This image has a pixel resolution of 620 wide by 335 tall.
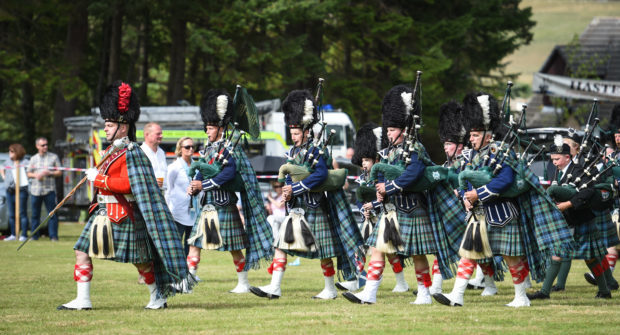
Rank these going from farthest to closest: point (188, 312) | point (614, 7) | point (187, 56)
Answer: point (614, 7) → point (187, 56) → point (188, 312)

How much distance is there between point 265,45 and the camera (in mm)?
25172

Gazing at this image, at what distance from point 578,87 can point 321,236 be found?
51.0 feet

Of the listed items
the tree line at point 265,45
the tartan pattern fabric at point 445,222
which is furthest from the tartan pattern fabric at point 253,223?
the tree line at point 265,45

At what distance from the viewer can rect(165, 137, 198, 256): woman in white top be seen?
459 inches

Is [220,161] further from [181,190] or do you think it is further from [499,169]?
[499,169]

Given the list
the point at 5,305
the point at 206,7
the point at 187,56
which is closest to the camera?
the point at 5,305

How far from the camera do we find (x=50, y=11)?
2605 cm

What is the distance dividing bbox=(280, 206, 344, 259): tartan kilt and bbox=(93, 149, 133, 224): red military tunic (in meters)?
2.01

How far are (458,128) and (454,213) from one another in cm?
121

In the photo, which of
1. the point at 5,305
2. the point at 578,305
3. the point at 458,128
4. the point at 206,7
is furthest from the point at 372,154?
the point at 206,7

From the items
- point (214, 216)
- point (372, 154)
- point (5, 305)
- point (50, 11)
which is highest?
point (50, 11)

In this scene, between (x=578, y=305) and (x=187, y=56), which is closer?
(x=578, y=305)

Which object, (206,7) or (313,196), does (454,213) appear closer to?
(313,196)

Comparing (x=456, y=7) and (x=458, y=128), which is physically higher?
(x=456, y=7)
